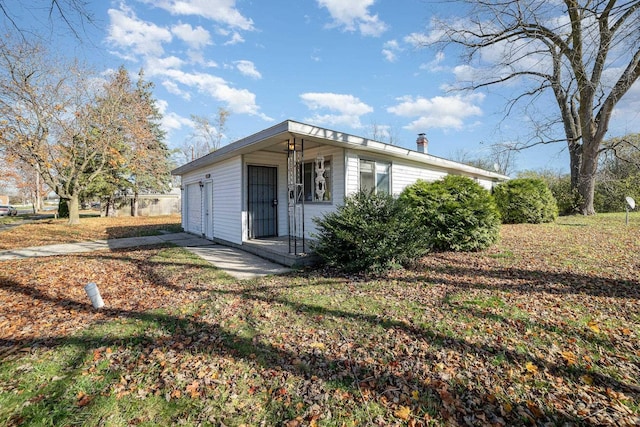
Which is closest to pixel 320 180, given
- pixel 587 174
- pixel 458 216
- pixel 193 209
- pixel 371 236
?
pixel 371 236

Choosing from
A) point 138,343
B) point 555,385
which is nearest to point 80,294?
point 138,343

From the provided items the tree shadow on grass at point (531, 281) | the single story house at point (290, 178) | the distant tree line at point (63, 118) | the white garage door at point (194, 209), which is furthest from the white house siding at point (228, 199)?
the distant tree line at point (63, 118)

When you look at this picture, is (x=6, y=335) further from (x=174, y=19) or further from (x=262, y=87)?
(x=262, y=87)

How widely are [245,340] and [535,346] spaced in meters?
2.99

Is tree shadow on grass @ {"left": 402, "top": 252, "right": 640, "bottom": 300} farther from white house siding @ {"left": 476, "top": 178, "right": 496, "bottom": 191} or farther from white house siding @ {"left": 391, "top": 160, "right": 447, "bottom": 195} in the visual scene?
white house siding @ {"left": 476, "top": 178, "right": 496, "bottom": 191}

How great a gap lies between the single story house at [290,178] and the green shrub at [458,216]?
1.32 m

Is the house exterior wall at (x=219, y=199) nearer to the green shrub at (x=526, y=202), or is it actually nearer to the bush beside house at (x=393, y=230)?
the bush beside house at (x=393, y=230)

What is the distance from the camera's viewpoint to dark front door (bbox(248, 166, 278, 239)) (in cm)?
821

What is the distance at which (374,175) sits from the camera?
25.6 ft

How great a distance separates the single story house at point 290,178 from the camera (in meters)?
6.68

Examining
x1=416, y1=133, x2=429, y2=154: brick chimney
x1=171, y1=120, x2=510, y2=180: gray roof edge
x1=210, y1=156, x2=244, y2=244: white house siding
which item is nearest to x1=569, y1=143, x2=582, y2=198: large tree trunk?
x1=171, y1=120, x2=510, y2=180: gray roof edge

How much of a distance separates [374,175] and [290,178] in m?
2.40

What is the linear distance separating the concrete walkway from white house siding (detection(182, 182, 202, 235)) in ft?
3.58

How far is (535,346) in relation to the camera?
277cm
